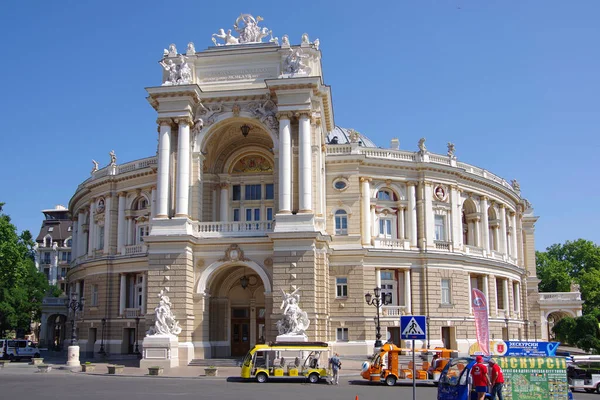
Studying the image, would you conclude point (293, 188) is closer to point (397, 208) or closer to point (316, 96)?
point (316, 96)

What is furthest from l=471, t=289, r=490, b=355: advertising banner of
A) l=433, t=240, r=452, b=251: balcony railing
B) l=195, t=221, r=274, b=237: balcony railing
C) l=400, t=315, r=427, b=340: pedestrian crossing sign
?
l=433, t=240, r=452, b=251: balcony railing

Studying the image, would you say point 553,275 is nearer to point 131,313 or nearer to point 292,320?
point 131,313

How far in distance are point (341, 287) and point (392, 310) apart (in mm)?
4564

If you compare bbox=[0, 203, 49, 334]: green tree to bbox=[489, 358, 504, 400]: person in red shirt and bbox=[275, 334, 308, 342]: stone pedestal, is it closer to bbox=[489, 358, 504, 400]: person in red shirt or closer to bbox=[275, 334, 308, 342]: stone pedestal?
bbox=[275, 334, 308, 342]: stone pedestal

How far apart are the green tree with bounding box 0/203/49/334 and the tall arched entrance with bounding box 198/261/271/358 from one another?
2314 centimetres

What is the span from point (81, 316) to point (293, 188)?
2705 centimetres

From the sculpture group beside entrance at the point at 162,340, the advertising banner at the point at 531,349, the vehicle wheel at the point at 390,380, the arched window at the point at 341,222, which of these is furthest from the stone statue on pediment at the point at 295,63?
the advertising banner at the point at 531,349

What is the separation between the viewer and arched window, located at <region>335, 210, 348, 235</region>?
4944 centimetres

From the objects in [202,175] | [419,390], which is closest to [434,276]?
[202,175]

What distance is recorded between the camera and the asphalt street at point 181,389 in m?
24.1

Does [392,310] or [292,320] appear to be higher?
[392,310]

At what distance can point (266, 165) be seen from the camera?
49.0 meters

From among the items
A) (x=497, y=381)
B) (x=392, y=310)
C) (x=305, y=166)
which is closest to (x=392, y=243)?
(x=392, y=310)

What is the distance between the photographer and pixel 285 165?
41219 millimetres
